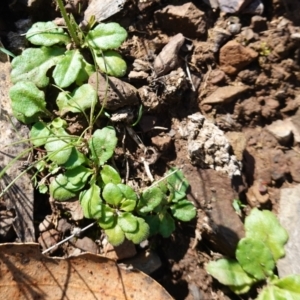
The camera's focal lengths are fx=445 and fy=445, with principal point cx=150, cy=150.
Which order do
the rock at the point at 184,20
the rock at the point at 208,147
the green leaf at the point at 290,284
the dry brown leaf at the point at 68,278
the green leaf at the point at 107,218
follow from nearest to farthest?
the dry brown leaf at the point at 68,278 < the green leaf at the point at 107,218 < the green leaf at the point at 290,284 < the rock at the point at 208,147 < the rock at the point at 184,20

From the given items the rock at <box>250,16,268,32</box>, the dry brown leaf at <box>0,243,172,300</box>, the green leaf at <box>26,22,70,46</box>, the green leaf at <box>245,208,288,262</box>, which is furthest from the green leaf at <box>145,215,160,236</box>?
the rock at <box>250,16,268,32</box>

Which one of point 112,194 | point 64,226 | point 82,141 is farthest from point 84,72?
point 64,226

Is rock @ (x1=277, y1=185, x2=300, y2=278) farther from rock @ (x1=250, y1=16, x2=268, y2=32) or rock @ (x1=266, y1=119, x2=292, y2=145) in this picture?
rock @ (x1=250, y1=16, x2=268, y2=32)

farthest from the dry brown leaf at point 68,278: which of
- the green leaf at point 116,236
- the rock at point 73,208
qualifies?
the rock at point 73,208

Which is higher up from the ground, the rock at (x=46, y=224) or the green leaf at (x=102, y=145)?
the green leaf at (x=102, y=145)

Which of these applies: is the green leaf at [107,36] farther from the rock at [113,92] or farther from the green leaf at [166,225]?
the green leaf at [166,225]

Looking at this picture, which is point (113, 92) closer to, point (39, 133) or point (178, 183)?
point (39, 133)
